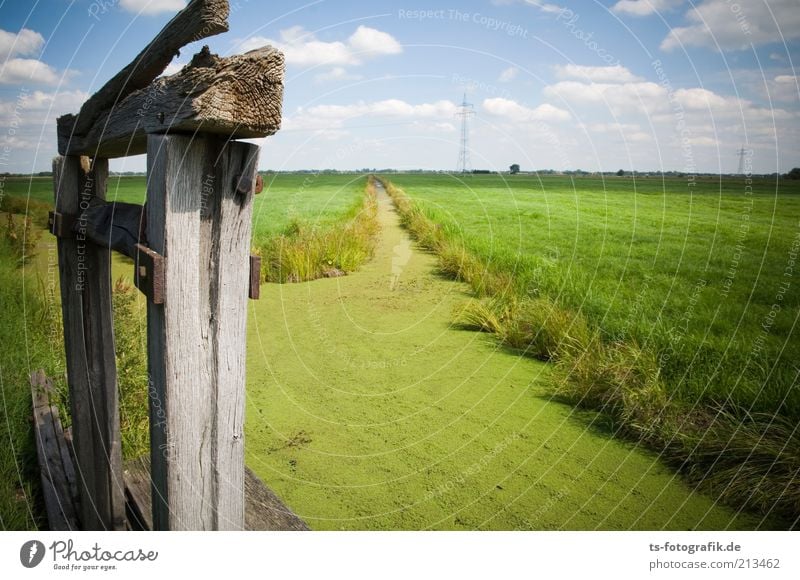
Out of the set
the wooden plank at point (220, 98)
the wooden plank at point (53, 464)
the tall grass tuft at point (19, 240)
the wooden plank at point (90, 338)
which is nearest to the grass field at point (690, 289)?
the wooden plank at point (220, 98)

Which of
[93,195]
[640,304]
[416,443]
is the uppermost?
[93,195]

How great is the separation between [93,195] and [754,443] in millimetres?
3666

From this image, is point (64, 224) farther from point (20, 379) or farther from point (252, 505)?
point (20, 379)

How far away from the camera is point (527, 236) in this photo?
13672 millimetres

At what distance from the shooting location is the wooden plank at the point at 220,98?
51.3 inches

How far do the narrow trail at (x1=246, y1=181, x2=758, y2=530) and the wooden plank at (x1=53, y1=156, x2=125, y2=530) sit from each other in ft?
3.41

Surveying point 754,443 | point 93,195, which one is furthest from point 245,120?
point 754,443

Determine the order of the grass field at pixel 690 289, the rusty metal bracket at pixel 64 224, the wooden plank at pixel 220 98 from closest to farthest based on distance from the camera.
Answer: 1. the wooden plank at pixel 220 98
2. the rusty metal bracket at pixel 64 224
3. the grass field at pixel 690 289

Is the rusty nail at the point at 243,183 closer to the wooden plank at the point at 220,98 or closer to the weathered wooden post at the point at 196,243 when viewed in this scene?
the weathered wooden post at the point at 196,243

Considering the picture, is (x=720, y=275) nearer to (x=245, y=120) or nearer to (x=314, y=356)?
(x=314, y=356)

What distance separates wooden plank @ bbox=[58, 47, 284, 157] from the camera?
130 cm

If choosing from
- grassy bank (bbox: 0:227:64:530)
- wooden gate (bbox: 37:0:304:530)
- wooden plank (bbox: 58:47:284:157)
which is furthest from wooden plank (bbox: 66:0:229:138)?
grassy bank (bbox: 0:227:64:530)

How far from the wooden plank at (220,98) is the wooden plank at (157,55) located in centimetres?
13
